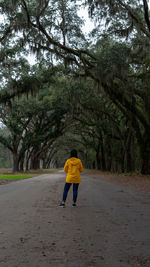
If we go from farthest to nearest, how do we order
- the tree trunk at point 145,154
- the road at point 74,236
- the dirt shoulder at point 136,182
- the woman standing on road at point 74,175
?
the tree trunk at point 145,154
the dirt shoulder at point 136,182
the woman standing on road at point 74,175
the road at point 74,236

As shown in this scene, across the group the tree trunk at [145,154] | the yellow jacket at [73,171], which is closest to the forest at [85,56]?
the tree trunk at [145,154]

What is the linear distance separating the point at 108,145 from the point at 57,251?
34397 mm

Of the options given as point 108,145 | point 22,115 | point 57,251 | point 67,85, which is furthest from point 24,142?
point 57,251

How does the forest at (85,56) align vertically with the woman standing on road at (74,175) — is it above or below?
above

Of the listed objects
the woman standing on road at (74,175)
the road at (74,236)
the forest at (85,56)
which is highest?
the forest at (85,56)

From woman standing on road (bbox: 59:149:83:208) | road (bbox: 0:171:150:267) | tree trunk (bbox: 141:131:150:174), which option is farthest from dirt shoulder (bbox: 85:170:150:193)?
road (bbox: 0:171:150:267)

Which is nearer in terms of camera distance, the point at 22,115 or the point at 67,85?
the point at 67,85

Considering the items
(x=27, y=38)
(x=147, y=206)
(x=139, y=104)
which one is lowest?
(x=147, y=206)

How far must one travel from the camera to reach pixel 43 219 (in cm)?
620

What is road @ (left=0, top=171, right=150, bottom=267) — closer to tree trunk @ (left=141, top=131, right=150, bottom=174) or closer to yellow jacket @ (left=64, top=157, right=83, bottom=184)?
yellow jacket @ (left=64, top=157, right=83, bottom=184)

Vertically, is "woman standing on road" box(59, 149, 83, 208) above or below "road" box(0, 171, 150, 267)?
above

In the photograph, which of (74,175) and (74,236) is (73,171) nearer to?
(74,175)

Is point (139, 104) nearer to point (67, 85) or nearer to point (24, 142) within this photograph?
point (67, 85)

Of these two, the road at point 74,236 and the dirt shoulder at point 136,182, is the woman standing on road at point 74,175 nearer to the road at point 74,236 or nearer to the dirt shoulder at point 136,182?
the road at point 74,236
